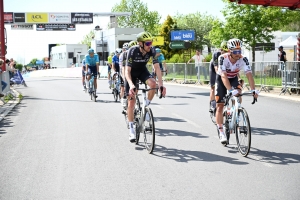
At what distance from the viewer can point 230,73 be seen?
802 cm

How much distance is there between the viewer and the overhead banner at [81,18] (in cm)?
5734

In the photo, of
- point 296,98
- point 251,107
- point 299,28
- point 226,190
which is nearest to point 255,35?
point 296,98

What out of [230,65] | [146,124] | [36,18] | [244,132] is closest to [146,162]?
[146,124]

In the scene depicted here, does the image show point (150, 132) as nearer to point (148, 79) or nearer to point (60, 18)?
point (148, 79)

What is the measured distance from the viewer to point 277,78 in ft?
64.8

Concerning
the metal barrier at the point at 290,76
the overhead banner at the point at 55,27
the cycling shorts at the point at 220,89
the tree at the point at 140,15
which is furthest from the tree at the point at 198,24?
the cycling shorts at the point at 220,89

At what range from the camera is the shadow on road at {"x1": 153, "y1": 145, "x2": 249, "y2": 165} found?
681 centimetres

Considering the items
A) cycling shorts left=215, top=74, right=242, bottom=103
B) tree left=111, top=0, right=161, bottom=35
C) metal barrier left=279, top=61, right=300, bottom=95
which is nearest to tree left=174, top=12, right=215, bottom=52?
tree left=111, top=0, right=161, bottom=35

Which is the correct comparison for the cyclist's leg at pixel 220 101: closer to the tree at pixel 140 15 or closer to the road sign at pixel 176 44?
the road sign at pixel 176 44

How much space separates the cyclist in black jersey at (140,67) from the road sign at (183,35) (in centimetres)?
2813

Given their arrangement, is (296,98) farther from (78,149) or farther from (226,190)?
(226,190)

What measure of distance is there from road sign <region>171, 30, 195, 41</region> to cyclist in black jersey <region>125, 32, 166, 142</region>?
28.1 m

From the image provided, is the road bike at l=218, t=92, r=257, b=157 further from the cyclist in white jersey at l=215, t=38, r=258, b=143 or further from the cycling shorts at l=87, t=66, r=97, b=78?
the cycling shorts at l=87, t=66, r=97, b=78

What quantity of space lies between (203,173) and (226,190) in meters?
0.85
